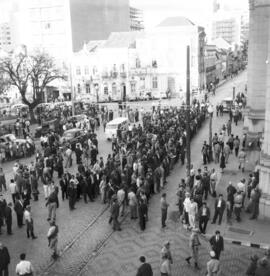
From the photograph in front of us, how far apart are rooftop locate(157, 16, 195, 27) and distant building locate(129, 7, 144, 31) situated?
75705mm

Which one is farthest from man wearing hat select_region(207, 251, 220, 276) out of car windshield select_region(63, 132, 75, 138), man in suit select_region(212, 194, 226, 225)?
car windshield select_region(63, 132, 75, 138)

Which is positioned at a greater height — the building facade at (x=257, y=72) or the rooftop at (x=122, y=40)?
the rooftop at (x=122, y=40)

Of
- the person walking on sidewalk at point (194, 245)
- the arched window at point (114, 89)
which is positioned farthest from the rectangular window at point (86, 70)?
the person walking on sidewalk at point (194, 245)

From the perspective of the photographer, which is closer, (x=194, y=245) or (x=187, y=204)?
(x=194, y=245)

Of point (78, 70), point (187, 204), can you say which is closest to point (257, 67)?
point (187, 204)

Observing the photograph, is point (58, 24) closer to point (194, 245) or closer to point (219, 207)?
point (219, 207)

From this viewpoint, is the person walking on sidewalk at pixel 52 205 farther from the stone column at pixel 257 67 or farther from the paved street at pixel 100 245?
the stone column at pixel 257 67

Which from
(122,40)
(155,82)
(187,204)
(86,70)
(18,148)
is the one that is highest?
(122,40)

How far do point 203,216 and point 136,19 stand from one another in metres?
150

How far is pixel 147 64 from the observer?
221 feet

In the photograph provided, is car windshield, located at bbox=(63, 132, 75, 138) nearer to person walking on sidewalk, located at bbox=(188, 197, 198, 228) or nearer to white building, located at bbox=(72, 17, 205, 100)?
person walking on sidewalk, located at bbox=(188, 197, 198, 228)

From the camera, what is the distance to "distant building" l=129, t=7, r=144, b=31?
145 meters

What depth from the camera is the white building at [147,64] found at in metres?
66.5

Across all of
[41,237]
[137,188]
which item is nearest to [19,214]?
[41,237]
